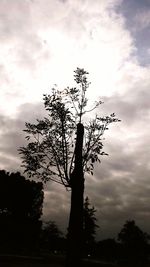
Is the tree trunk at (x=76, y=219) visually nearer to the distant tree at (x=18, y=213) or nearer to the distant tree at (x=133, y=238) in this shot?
the distant tree at (x=18, y=213)

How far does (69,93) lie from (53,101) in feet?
3.18

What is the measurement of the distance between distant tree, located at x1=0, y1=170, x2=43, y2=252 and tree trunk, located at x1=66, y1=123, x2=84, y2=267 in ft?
203

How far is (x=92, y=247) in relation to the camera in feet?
412

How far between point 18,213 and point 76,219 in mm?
66662

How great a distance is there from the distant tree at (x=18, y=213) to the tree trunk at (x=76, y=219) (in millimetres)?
61971

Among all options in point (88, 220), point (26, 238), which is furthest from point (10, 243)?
point (88, 220)

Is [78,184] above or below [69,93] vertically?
below

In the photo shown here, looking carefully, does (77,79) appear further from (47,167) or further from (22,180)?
(22,180)

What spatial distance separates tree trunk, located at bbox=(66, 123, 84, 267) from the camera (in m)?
15.2

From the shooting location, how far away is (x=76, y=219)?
15344 millimetres

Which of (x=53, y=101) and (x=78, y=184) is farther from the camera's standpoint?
(x=53, y=101)

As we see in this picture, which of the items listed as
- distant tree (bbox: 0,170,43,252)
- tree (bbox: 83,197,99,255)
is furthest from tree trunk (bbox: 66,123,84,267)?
tree (bbox: 83,197,99,255)

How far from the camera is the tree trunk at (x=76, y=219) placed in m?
15.2

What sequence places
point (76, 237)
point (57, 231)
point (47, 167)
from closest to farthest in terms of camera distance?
point (76, 237) < point (47, 167) < point (57, 231)
